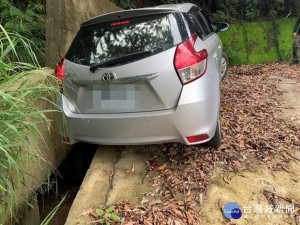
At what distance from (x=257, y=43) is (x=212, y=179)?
5928 millimetres

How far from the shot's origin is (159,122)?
218 centimetres

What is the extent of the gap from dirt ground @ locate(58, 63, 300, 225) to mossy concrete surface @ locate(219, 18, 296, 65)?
13.0ft

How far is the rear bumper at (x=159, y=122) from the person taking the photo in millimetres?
2145

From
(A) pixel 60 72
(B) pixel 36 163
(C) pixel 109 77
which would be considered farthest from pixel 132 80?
(B) pixel 36 163

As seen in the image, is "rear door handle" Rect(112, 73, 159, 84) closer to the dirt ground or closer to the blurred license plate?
the blurred license plate

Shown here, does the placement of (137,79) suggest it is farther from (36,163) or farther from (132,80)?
(36,163)

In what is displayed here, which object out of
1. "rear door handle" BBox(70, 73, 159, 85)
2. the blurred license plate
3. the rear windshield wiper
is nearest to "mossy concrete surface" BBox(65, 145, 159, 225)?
the blurred license plate

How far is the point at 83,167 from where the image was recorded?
393 cm

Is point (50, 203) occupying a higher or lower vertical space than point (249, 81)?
lower

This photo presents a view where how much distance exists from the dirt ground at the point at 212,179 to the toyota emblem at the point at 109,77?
3.43 feet

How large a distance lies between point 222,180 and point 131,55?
1.45m

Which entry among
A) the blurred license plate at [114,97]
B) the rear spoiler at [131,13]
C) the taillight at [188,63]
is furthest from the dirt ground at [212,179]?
the rear spoiler at [131,13]

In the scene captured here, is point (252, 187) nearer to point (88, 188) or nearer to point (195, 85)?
point (195, 85)

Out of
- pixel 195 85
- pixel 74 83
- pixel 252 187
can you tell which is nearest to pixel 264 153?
pixel 252 187
